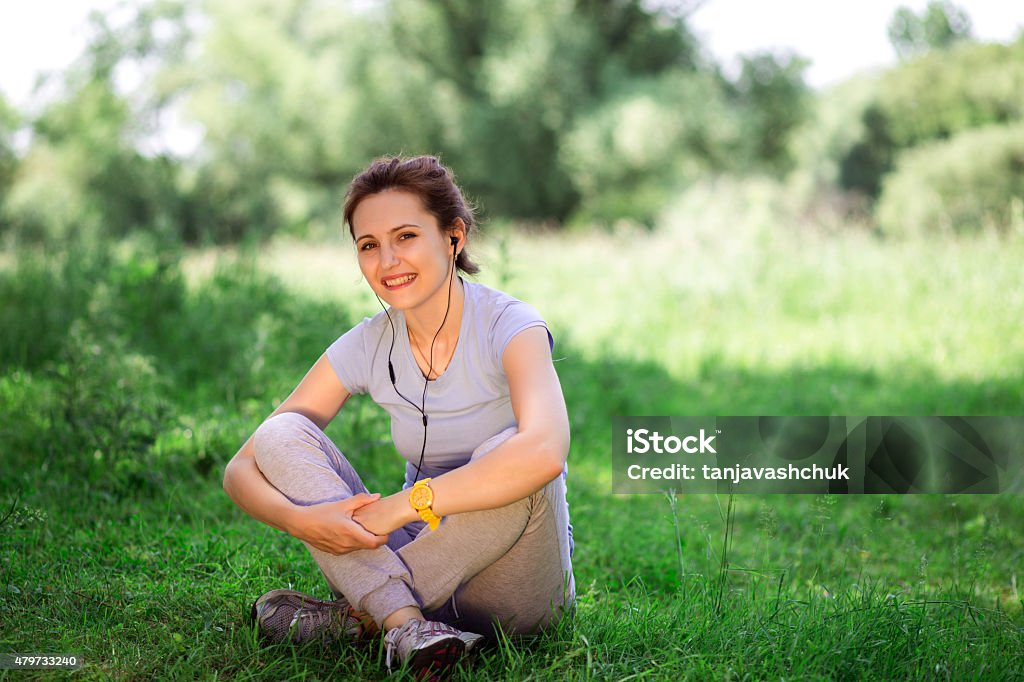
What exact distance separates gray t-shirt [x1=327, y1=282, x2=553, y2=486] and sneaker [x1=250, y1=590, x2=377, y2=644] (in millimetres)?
418

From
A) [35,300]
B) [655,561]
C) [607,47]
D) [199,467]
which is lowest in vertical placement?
[655,561]

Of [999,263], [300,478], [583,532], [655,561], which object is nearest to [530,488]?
[300,478]

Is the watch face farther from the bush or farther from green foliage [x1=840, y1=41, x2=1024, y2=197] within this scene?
green foliage [x1=840, y1=41, x2=1024, y2=197]

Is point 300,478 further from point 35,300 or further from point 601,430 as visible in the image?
point 35,300

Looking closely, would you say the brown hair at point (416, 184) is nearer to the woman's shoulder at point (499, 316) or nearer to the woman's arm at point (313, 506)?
the woman's shoulder at point (499, 316)

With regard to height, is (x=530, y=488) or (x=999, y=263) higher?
(x=999, y=263)

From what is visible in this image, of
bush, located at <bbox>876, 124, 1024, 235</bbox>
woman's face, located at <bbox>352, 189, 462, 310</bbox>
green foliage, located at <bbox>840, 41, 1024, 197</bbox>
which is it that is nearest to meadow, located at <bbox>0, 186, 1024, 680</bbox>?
woman's face, located at <bbox>352, 189, 462, 310</bbox>

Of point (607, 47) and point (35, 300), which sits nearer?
point (35, 300)

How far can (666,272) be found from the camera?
8844 mm

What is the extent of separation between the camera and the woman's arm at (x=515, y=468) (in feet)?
6.48

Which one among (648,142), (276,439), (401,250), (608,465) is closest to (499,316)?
(401,250)

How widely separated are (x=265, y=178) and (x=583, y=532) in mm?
22401

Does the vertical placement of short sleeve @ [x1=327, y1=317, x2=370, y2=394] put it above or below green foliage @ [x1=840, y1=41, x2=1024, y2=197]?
below

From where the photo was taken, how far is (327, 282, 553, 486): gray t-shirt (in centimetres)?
230
